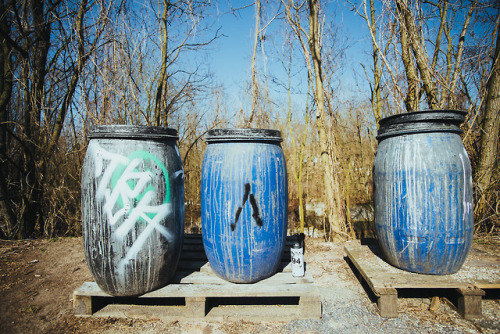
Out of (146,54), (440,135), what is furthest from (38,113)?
(440,135)

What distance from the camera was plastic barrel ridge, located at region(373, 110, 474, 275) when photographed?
82.1 inches

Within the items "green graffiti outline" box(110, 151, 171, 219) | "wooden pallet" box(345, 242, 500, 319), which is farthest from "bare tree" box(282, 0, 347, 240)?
"green graffiti outline" box(110, 151, 171, 219)

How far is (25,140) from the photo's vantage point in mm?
3756

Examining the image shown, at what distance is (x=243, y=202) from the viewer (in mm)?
A: 2068

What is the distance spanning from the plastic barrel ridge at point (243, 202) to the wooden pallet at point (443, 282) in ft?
2.72

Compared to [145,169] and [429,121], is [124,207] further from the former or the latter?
[429,121]

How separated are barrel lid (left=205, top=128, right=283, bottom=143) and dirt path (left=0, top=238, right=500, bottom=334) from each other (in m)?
1.34

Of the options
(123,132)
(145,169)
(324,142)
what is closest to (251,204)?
(145,169)

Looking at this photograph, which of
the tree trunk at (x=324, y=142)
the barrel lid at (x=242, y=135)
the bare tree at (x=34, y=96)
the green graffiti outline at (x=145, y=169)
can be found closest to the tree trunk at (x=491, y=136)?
the tree trunk at (x=324, y=142)

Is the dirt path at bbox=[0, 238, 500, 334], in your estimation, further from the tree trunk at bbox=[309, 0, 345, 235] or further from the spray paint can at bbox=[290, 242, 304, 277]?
the tree trunk at bbox=[309, 0, 345, 235]

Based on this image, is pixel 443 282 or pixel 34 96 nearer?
pixel 443 282

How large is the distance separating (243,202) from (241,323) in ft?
2.81

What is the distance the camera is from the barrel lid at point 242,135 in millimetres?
2100

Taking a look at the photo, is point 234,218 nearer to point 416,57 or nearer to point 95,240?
point 95,240
